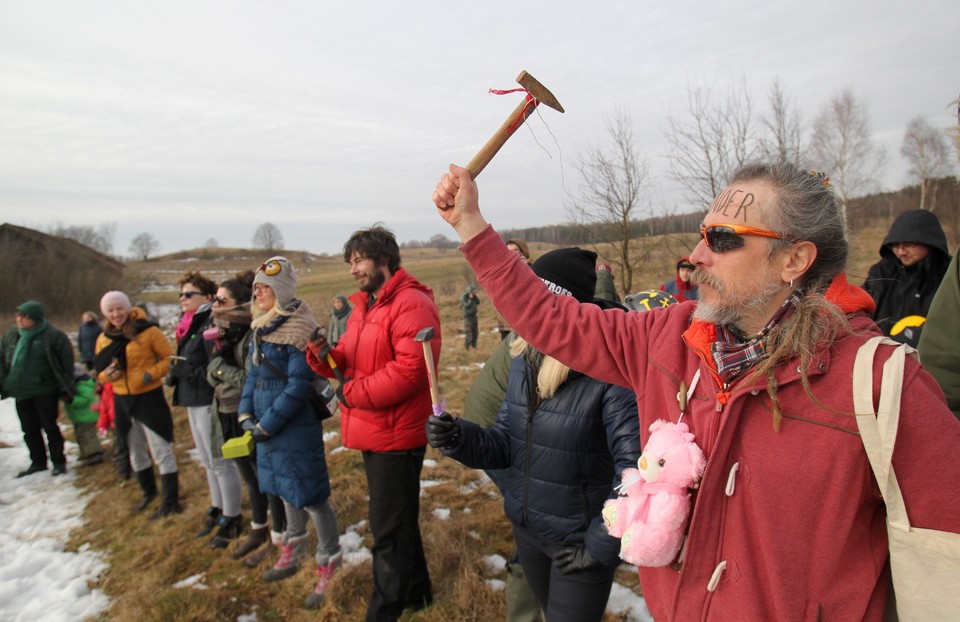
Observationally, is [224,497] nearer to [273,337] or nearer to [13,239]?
[273,337]

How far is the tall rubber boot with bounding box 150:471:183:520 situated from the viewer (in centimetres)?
522

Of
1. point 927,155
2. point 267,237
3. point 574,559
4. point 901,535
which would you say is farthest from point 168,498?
point 267,237

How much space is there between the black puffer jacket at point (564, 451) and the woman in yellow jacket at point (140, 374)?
14.3 ft

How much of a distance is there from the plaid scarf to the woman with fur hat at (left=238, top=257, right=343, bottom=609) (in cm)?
307

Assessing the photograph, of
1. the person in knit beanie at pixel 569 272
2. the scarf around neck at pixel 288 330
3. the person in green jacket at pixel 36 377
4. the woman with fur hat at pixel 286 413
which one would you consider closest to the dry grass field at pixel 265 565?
the woman with fur hat at pixel 286 413

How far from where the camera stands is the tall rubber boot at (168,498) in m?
5.22

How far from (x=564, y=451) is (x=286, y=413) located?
2.29 metres

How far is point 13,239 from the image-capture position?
23031mm

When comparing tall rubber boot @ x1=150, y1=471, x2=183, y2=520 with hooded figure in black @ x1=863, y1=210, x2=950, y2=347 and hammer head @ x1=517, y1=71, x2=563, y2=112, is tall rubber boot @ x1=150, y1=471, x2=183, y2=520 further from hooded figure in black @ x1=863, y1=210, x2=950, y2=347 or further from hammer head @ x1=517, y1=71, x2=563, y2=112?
hooded figure in black @ x1=863, y1=210, x2=950, y2=347

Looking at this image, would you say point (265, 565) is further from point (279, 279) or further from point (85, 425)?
point (85, 425)

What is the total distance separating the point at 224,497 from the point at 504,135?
4.57 metres

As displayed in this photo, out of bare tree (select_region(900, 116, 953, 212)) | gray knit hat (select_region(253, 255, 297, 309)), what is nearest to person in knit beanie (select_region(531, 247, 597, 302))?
gray knit hat (select_region(253, 255, 297, 309))

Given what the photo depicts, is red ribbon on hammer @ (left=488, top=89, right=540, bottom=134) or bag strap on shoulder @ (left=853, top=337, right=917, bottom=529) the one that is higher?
red ribbon on hammer @ (left=488, top=89, right=540, bottom=134)

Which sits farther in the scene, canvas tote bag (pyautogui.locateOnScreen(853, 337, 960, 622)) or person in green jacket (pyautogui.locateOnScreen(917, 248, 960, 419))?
person in green jacket (pyautogui.locateOnScreen(917, 248, 960, 419))
